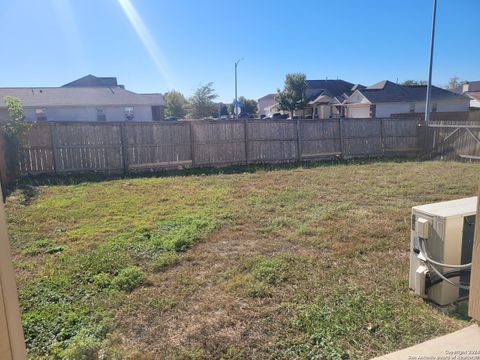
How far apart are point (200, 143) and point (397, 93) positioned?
23418 mm

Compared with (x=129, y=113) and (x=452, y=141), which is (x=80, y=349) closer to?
(x=452, y=141)

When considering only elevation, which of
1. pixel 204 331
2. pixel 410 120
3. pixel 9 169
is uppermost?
pixel 410 120

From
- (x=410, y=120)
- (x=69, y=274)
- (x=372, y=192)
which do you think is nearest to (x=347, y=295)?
(x=69, y=274)

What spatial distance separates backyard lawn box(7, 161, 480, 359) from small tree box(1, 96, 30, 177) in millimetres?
2205

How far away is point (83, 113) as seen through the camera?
2566 cm

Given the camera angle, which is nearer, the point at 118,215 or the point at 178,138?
the point at 118,215

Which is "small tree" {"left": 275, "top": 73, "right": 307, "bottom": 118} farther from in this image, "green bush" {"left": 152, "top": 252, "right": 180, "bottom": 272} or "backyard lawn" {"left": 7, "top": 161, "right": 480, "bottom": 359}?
"green bush" {"left": 152, "top": 252, "right": 180, "bottom": 272}

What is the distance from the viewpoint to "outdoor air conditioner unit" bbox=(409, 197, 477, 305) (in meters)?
2.73

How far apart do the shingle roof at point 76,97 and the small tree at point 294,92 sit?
50.5 ft

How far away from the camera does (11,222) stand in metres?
5.45

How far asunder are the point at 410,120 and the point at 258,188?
851cm

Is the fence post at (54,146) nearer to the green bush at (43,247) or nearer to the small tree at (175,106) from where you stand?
the green bush at (43,247)

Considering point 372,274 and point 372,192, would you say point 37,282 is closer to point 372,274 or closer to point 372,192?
point 372,274

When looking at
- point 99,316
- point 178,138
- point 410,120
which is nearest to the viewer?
point 99,316
